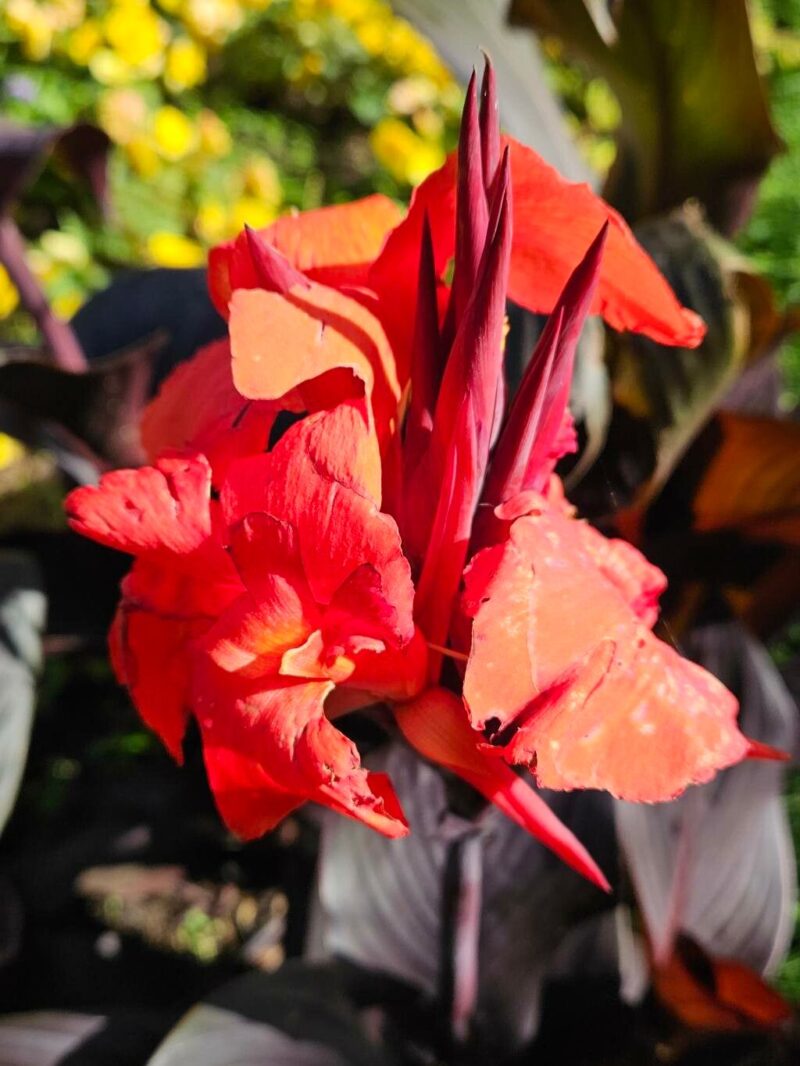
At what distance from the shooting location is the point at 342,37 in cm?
193

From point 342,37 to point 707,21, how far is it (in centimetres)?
138

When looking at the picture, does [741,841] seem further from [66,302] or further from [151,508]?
[66,302]

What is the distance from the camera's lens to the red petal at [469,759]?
35cm

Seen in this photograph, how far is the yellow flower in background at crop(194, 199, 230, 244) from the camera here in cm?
159

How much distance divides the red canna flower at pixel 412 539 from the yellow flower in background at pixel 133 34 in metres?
1.59

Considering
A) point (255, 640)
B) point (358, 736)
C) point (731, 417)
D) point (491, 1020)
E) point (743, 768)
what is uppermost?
point (255, 640)

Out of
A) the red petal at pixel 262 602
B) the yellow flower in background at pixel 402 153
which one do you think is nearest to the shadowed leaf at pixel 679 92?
the red petal at pixel 262 602

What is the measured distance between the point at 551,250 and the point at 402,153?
1456 mm

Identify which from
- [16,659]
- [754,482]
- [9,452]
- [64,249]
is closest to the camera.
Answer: [16,659]

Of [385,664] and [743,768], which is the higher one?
[385,664]

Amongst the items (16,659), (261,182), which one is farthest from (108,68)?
(16,659)

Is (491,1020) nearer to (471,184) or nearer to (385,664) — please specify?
(385,664)

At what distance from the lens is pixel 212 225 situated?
5.21ft

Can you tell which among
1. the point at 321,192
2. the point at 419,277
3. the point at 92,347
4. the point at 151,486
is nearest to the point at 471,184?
the point at 419,277
